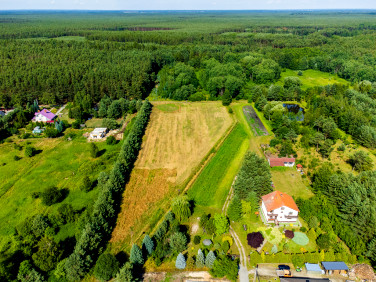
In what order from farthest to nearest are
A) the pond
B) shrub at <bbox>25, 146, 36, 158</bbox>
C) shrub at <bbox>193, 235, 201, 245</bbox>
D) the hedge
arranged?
the pond → shrub at <bbox>25, 146, 36, 158</bbox> → shrub at <bbox>193, 235, 201, 245</bbox> → the hedge

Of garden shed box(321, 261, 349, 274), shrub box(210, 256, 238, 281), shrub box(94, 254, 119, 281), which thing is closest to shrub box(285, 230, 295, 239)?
garden shed box(321, 261, 349, 274)

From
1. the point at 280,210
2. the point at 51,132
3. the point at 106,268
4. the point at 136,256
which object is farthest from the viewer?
the point at 51,132

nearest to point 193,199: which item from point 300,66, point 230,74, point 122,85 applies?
point 122,85

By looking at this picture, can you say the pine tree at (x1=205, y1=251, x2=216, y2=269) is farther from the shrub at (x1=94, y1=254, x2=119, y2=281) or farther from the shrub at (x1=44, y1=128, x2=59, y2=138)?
the shrub at (x1=44, y1=128, x2=59, y2=138)

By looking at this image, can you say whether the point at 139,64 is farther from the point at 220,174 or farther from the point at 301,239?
the point at 301,239

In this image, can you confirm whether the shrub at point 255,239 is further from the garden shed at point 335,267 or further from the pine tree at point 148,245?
the pine tree at point 148,245

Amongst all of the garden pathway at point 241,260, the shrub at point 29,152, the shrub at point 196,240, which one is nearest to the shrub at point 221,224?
the garden pathway at point 241,260

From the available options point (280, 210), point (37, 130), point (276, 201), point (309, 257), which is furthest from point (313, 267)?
point (37, 130)
